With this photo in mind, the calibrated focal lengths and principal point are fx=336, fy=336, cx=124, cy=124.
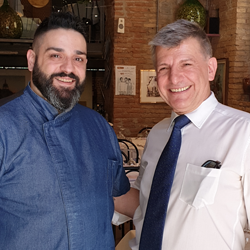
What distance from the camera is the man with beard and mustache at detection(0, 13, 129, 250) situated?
118 centimetres

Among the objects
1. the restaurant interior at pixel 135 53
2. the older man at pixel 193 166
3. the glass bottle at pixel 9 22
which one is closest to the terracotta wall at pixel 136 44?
the restaurant interior at pixel 135 53

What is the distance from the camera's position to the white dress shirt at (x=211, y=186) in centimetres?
124

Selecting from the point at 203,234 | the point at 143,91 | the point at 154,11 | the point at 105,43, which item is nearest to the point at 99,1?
the point at 105,43

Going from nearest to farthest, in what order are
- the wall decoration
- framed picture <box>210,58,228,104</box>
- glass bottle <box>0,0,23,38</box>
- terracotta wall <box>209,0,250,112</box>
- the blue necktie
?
the blue necktie → terracotta wall <box>209,0,250,112</box> → framed picture <box>210,58,228,104</box> → glass bottle <box>0,0,23,38</box> → the wall decoration

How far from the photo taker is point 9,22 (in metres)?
5.40

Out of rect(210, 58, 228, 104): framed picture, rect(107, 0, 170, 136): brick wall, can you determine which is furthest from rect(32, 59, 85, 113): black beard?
rect(107, 0, 170, 136): brick wall

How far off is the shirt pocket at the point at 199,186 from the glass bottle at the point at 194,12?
15.6 ft

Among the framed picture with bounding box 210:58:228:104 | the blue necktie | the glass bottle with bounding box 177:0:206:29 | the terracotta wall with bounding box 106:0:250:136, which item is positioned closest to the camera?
the blue necktie

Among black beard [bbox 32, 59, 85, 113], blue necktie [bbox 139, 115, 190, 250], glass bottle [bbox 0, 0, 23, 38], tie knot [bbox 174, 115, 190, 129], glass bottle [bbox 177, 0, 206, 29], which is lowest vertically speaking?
blue necktie [bbox 139, 115, 190, 250]

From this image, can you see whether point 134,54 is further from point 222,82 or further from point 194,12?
point 222,82

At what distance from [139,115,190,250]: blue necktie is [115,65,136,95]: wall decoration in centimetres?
470

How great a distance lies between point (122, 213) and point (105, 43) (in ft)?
17.2

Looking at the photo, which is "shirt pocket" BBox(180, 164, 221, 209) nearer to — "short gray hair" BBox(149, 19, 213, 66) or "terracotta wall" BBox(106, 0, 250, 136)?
"short gray hair" BBox(149, 19, 213, 66)

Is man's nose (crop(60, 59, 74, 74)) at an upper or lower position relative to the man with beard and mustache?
upper
